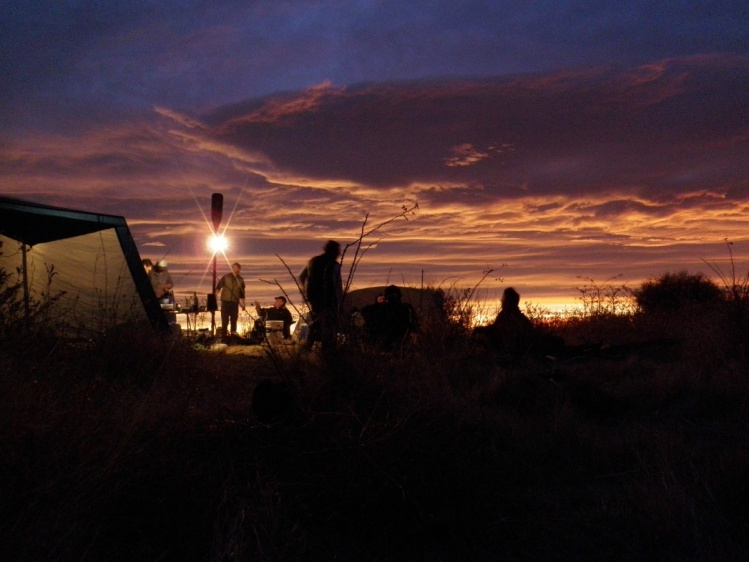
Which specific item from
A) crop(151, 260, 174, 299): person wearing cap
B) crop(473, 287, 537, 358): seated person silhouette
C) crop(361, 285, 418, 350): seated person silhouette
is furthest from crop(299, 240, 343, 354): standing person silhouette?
crop(151, 260, 174, 299): person wearing cap

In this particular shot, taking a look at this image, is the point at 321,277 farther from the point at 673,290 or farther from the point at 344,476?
the point at 673,290

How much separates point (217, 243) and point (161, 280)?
5.32 feet

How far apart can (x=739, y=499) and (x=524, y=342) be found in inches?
226

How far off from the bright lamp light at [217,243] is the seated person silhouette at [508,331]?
253 inches

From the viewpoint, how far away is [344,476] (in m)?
3.13

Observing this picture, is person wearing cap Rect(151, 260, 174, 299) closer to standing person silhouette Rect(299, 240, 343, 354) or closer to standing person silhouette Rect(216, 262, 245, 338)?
standing person silhouette Rect(216, 262, 245, 338)

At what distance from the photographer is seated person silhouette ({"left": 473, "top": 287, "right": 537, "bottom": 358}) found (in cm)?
900

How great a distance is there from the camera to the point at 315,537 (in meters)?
3.00

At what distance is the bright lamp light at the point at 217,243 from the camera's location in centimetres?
1398

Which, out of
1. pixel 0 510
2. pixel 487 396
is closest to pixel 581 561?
pixel 0 510

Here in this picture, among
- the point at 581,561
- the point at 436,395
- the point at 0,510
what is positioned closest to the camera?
the point at 0,510

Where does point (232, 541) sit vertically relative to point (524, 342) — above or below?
below

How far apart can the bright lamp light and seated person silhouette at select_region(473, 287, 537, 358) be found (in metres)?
6.43

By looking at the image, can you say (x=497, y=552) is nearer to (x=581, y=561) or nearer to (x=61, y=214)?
(x=581, y=561)
